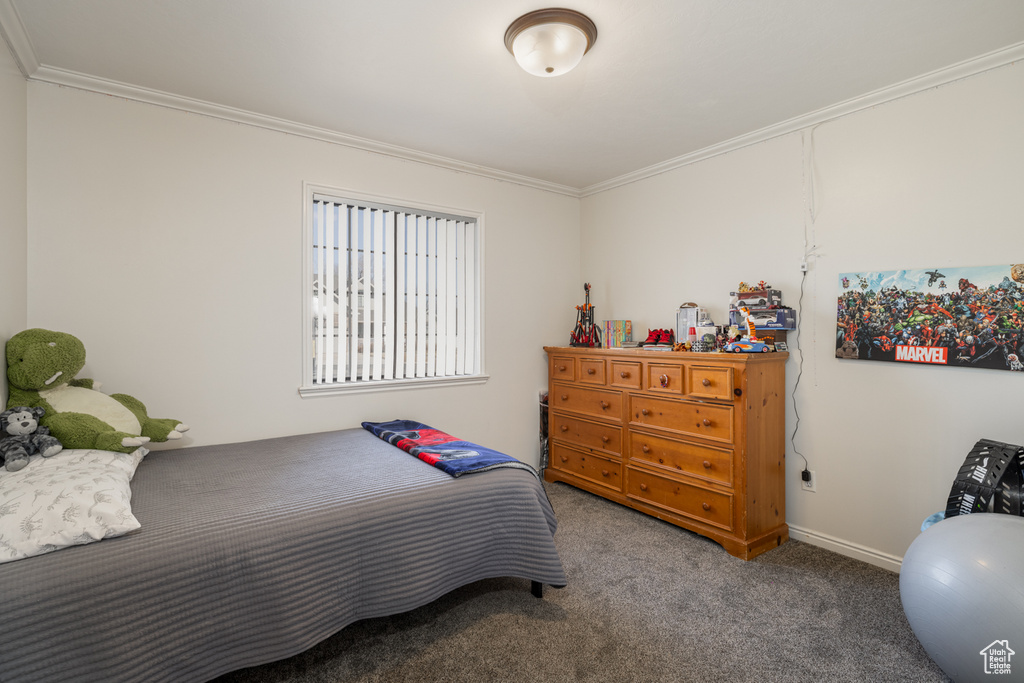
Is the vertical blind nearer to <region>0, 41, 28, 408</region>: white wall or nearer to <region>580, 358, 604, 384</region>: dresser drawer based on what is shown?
<region>580, 358, 604, 384</region>: dresser drawer

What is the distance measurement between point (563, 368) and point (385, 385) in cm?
141

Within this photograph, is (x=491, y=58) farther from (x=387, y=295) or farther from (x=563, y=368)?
(x=563, y=368)

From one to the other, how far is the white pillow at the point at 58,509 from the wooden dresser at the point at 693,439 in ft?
8.69

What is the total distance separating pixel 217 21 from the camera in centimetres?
195

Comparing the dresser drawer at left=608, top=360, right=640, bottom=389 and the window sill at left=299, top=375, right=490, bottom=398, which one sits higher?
the dresser drawer at left=608, top=360, right=640, bottom=389

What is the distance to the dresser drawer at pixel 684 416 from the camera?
8.94ft

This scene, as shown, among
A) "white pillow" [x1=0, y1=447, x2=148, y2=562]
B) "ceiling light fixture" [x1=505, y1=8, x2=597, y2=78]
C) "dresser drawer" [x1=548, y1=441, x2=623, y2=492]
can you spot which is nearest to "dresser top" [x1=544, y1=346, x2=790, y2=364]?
"dresser drawer" [x1=548, y1=441, x2=623, y2=492]

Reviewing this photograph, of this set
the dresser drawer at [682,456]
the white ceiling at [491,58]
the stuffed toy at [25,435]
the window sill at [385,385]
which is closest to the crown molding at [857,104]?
the white ceiling at [491,58]

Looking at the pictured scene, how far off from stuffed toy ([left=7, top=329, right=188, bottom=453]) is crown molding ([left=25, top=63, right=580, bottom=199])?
1266 millimetres

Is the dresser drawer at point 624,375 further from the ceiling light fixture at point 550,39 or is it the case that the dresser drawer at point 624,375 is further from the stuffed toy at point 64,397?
the stuffed toy at point 64,397

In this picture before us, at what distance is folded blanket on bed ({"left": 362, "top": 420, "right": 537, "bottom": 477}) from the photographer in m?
2.19

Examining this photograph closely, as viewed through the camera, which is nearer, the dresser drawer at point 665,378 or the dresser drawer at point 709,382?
Result: the dresser drawer at point 709,382

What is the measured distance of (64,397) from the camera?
84.2 inches

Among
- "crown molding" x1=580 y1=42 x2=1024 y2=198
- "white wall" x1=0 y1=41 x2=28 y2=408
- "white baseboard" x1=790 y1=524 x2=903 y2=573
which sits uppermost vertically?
"crown molding" x1=580 y1=42 x2=1024 y2=198
